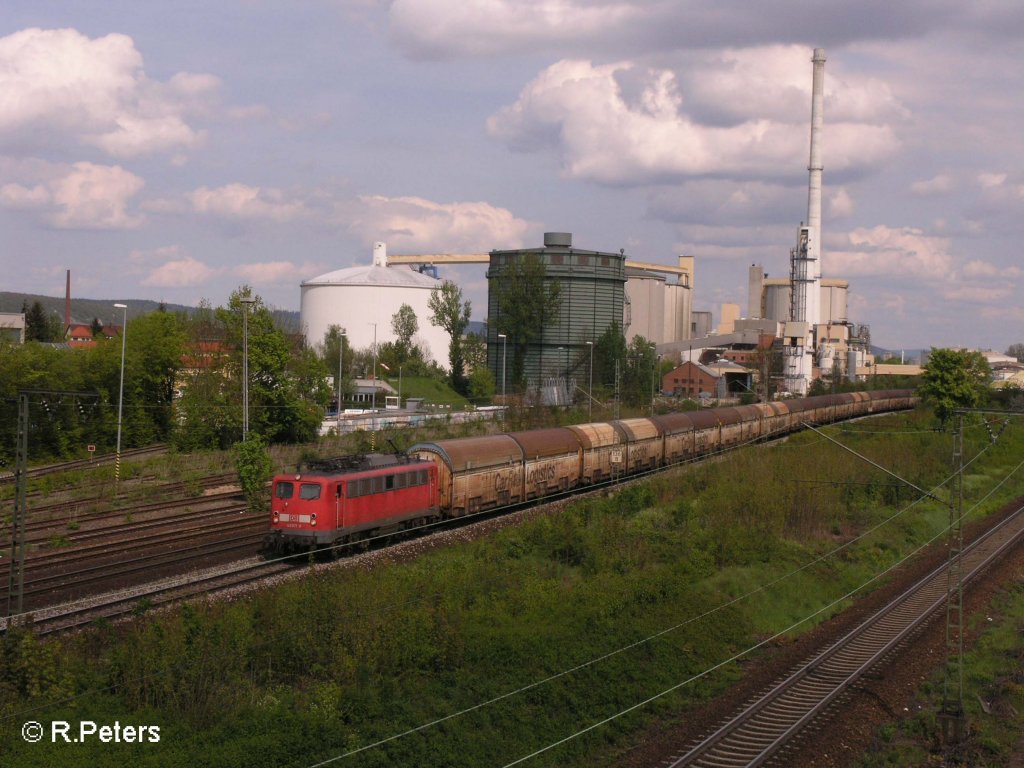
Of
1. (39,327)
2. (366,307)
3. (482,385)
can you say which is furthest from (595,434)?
(39,327)

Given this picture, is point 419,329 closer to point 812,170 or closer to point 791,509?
point 812,170

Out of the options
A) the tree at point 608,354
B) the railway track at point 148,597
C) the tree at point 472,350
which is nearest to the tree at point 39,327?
the tree at point 472,350

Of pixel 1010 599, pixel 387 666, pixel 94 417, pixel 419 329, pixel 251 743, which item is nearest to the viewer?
pixel 251 743

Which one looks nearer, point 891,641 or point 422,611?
point 422,611

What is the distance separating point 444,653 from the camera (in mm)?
20672

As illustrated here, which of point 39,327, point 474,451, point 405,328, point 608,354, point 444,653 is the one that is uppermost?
point 405,328

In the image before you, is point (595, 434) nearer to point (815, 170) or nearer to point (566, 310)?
point (566, 310)

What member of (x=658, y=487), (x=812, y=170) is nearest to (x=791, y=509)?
(x=658, y=487)

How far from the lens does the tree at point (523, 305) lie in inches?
4338

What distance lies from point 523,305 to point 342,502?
8158 centimetres

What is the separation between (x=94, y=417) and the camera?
62.5m

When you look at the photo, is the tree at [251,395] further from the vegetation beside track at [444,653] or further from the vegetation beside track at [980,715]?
the vegetation beside track at [980,715]

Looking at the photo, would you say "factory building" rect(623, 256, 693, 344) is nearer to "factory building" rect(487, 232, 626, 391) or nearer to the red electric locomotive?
"factory building" rect(487, 232, 626, 391)

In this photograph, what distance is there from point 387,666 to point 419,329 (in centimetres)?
12516
